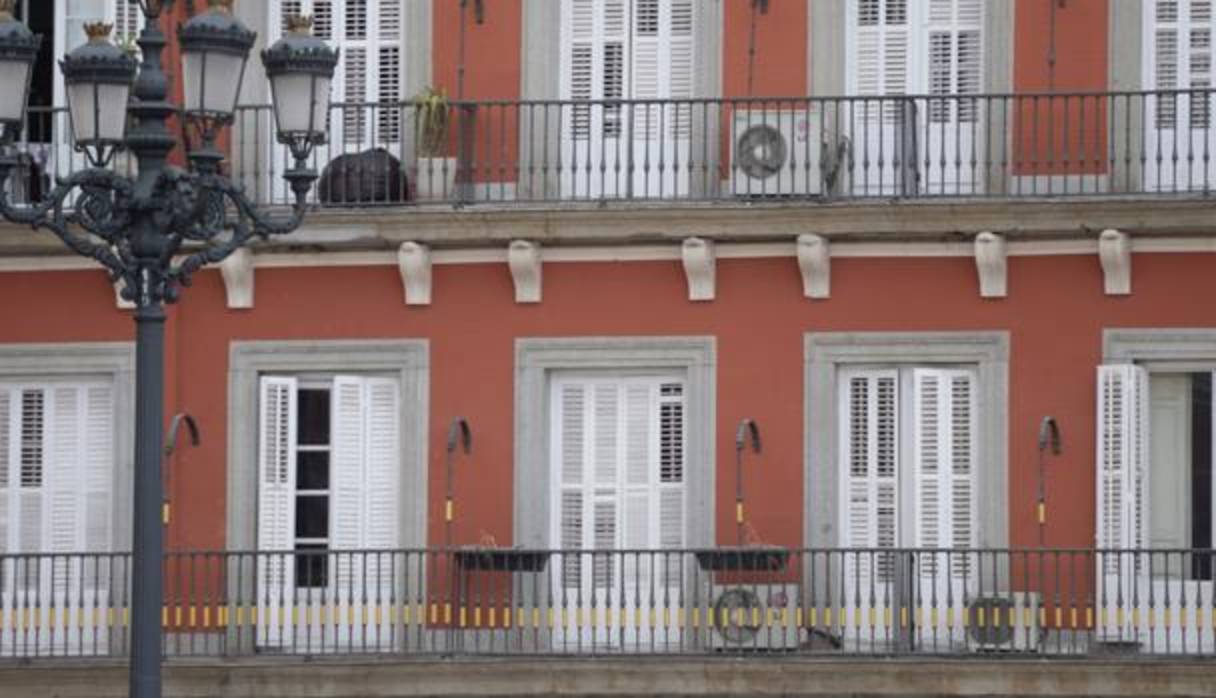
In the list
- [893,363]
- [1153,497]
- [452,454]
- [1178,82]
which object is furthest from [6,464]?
[1178,82]

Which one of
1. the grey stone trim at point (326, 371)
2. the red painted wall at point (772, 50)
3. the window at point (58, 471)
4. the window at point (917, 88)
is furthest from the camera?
the window at point (58, 471)

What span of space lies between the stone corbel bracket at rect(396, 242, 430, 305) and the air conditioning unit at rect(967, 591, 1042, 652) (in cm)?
526

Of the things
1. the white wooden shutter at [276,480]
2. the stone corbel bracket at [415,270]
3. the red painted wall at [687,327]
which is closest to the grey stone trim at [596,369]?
the red painted wall at [687,327]

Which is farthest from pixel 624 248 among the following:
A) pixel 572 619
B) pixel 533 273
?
pixel 572 619

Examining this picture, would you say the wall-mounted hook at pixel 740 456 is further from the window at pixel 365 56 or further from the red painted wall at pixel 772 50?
the window at pixel 365 56

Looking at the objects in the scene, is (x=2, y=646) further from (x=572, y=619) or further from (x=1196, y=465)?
(x=1196, y=465)

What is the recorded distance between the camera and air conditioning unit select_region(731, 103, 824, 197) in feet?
118

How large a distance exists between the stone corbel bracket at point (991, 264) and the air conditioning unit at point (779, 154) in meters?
1.42

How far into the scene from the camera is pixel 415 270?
1431 inches

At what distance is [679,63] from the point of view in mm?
36750

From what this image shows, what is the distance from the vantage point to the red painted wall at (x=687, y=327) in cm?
3575

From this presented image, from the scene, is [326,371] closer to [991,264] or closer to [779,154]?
[779,154]

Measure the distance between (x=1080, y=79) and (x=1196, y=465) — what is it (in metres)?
3.28

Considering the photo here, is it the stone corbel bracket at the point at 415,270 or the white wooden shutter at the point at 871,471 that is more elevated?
the stone corbel bracket at the point at 415,270
